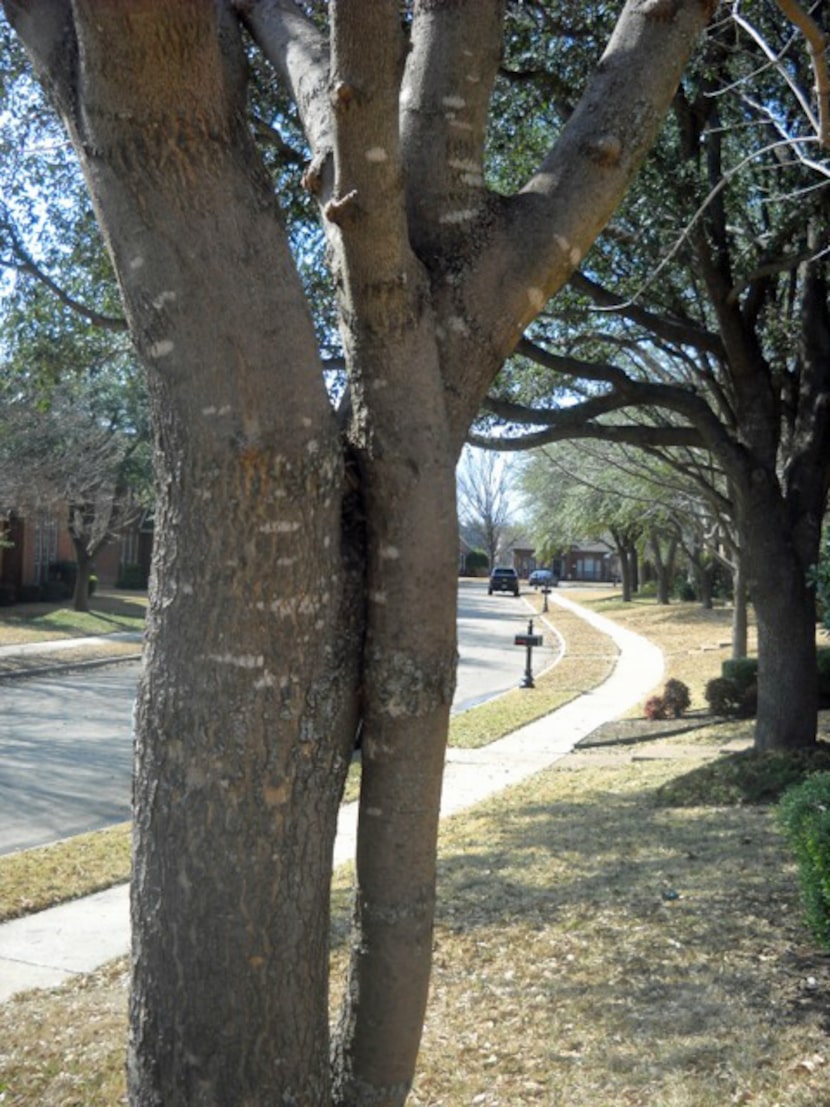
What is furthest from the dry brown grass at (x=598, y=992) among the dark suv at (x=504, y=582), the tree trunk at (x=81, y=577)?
the dark suv at (x=504, y=582)

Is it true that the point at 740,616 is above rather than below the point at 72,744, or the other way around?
above

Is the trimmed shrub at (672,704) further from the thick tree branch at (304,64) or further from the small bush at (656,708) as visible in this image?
the thick tree branch at (304,64)

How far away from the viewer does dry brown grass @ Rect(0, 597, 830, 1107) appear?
160 inches

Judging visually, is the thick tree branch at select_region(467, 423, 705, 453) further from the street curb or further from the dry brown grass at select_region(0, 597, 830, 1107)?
the street curb

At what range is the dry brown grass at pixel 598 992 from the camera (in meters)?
4.06

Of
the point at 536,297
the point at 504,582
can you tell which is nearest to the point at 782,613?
the point at 536,297

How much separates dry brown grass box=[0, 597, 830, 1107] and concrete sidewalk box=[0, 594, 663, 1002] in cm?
43

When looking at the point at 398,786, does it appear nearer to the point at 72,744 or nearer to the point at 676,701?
the point at 72,744

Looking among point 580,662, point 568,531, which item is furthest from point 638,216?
point 568,531

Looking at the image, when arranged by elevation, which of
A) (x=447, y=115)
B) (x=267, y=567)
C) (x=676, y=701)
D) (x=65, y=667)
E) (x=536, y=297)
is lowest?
(x=65, y=667)

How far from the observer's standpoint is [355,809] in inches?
398

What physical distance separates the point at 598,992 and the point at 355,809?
5354mm

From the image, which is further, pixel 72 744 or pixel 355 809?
pixel 72 744

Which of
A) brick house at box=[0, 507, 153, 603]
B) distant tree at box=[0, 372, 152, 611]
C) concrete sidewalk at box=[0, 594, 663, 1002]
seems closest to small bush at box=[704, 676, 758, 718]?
concrete sidewalk at box=[0, 594, 663, 1002]
